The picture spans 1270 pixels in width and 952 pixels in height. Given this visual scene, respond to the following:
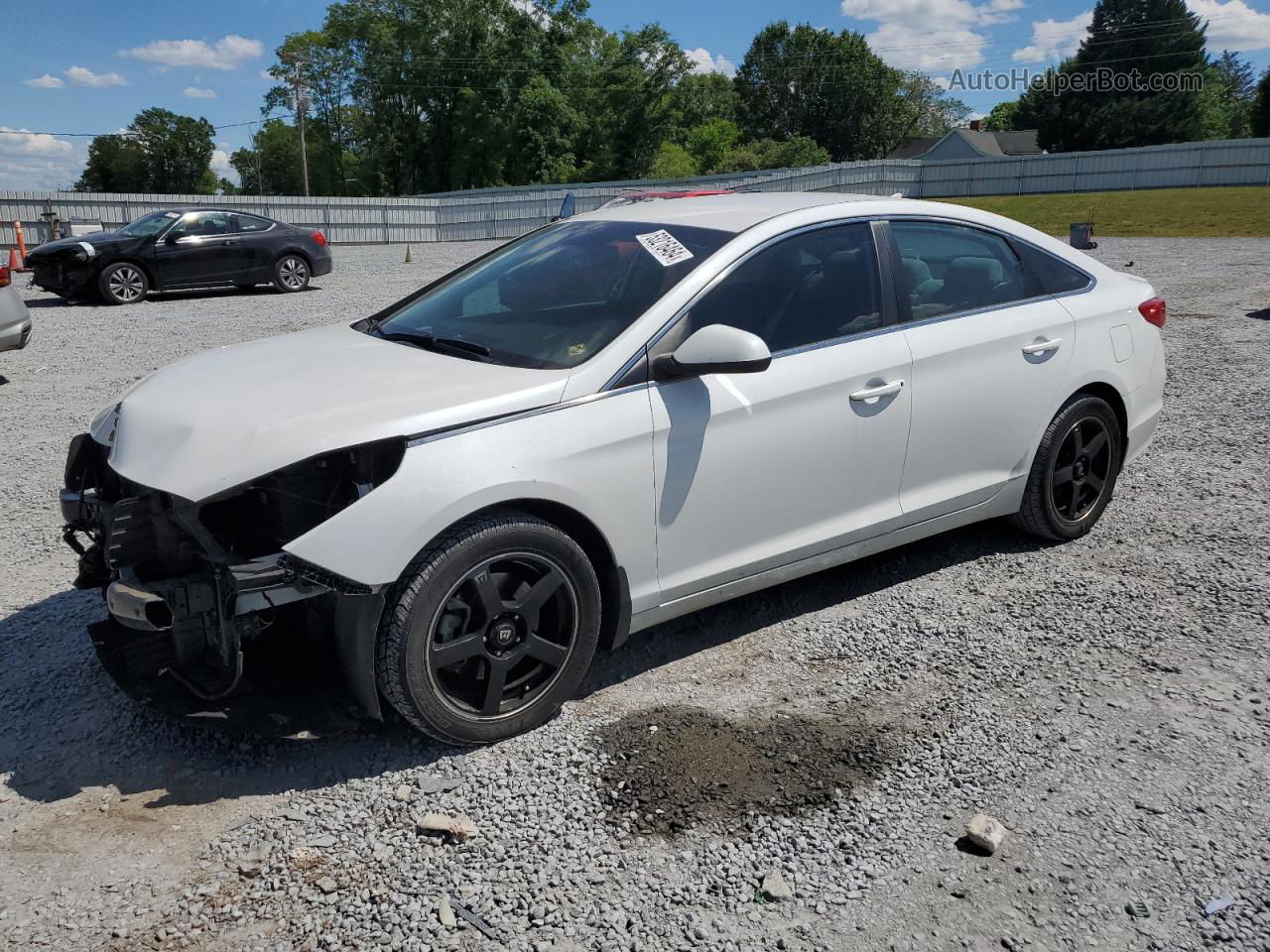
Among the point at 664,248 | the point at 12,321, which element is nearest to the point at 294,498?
the point at 664,248

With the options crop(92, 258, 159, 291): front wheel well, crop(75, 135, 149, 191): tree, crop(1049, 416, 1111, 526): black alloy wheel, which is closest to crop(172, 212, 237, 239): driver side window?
crop(92, 258, 159, 291): front wheel well

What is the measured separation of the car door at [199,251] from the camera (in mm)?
16109

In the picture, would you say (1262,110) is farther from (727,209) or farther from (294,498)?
(294,498)

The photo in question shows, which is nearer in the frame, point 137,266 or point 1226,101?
point 137,266

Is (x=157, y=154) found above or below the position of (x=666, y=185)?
above

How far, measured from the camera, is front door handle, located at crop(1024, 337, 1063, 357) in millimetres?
4703

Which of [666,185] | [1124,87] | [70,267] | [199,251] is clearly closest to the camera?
[70,267]

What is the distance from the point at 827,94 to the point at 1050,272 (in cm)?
9131

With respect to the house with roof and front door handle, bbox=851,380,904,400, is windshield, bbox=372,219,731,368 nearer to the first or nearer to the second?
front door handle, bbox=851,380,904,400

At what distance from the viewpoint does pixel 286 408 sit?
326 cm

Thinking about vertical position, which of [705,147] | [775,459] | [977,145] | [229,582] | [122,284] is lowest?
[229,582]

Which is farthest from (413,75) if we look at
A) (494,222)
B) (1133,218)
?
(1133,218)

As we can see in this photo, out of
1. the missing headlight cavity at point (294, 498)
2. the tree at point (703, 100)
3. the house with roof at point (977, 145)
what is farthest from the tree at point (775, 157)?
the missing headlight cavity at point (294, 498)

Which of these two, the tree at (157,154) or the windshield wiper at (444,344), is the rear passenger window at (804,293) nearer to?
the windshield wiper at (444,344)
